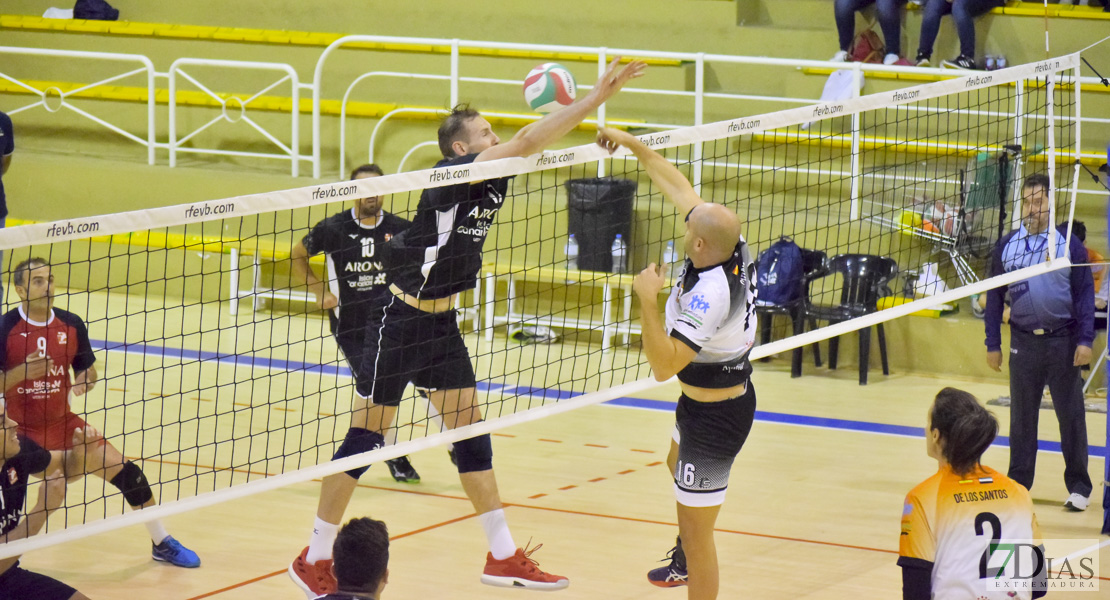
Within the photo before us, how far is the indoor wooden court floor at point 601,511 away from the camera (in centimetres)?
615

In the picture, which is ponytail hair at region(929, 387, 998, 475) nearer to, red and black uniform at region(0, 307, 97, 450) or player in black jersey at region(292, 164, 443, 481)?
red and black uniform at region(0, 307, 97, 450)

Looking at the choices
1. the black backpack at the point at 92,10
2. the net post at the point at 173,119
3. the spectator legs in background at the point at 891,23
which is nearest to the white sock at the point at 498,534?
the spectator legs in background at the point at 891,23

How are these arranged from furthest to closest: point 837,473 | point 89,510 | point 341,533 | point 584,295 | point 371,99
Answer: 1. point 371,99
2. point 584,295
3. point 837,473
4. point 89,510
5. point 341,533

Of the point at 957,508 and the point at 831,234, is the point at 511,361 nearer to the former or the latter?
the point at 831,234

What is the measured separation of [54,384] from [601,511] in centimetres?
294

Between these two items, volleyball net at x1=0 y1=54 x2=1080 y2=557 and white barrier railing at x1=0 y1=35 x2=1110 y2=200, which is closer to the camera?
volleyball net at x1=0 y1=54 x2=1080 y2=557

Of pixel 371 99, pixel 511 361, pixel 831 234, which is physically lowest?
pixel 511 361

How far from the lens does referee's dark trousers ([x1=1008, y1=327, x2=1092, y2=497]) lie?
24.6 feet

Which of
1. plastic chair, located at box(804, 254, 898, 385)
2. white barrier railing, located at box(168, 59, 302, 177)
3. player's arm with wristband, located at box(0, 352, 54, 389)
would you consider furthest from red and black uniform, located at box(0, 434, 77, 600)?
white barrier railing, located at box(168, 59, 302, 177)

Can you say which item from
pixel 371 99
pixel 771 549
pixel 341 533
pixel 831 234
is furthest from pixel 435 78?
pixel 341 533

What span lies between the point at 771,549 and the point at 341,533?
3389 millimetres

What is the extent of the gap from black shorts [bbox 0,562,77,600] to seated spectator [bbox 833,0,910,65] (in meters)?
10.3

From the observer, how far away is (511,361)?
1152 cm

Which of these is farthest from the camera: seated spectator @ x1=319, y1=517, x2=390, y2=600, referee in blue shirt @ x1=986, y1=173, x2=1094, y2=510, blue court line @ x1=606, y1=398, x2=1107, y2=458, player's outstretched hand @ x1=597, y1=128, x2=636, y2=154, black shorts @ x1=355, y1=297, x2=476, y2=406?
blue court line @ x1=606, y1=398, x2=1107, y2=458
